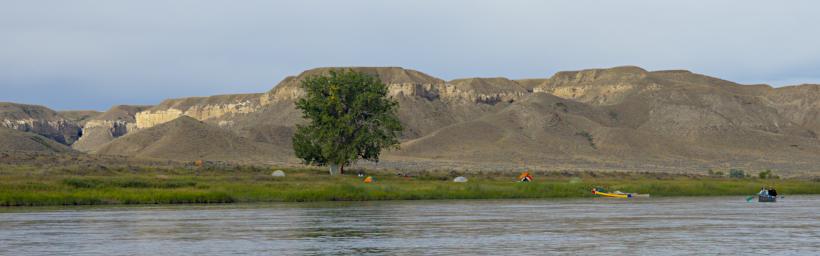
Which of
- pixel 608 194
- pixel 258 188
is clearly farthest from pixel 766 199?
pixel 258 188

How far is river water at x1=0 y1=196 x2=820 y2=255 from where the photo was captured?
3456 centimetres

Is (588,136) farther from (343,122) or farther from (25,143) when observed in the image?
(343,122)

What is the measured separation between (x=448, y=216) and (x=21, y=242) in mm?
20281

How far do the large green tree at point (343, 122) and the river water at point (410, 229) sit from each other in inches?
1089

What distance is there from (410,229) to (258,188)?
27635 mm

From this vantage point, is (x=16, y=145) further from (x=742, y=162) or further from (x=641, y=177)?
(x=742, y=162)

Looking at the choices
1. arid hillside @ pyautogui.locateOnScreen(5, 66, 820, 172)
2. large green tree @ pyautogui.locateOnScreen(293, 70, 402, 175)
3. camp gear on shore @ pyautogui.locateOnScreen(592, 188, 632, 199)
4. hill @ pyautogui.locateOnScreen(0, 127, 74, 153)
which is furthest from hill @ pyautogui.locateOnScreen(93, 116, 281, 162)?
camp gear on shore @ pyautogui.locateOnScreen(592, 188, 632, 199)

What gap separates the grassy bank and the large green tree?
238 centimetres

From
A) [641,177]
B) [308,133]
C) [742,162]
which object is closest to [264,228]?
[308,133]

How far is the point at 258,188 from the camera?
68.6 m

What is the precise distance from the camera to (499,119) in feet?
619

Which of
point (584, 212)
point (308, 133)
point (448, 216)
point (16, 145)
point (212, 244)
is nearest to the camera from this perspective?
point (212, 244)

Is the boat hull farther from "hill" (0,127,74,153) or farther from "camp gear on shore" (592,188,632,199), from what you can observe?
"hill" (0,127,74,153)

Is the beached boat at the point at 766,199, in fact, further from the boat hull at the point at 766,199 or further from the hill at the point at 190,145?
the hill at the point at 190,145
